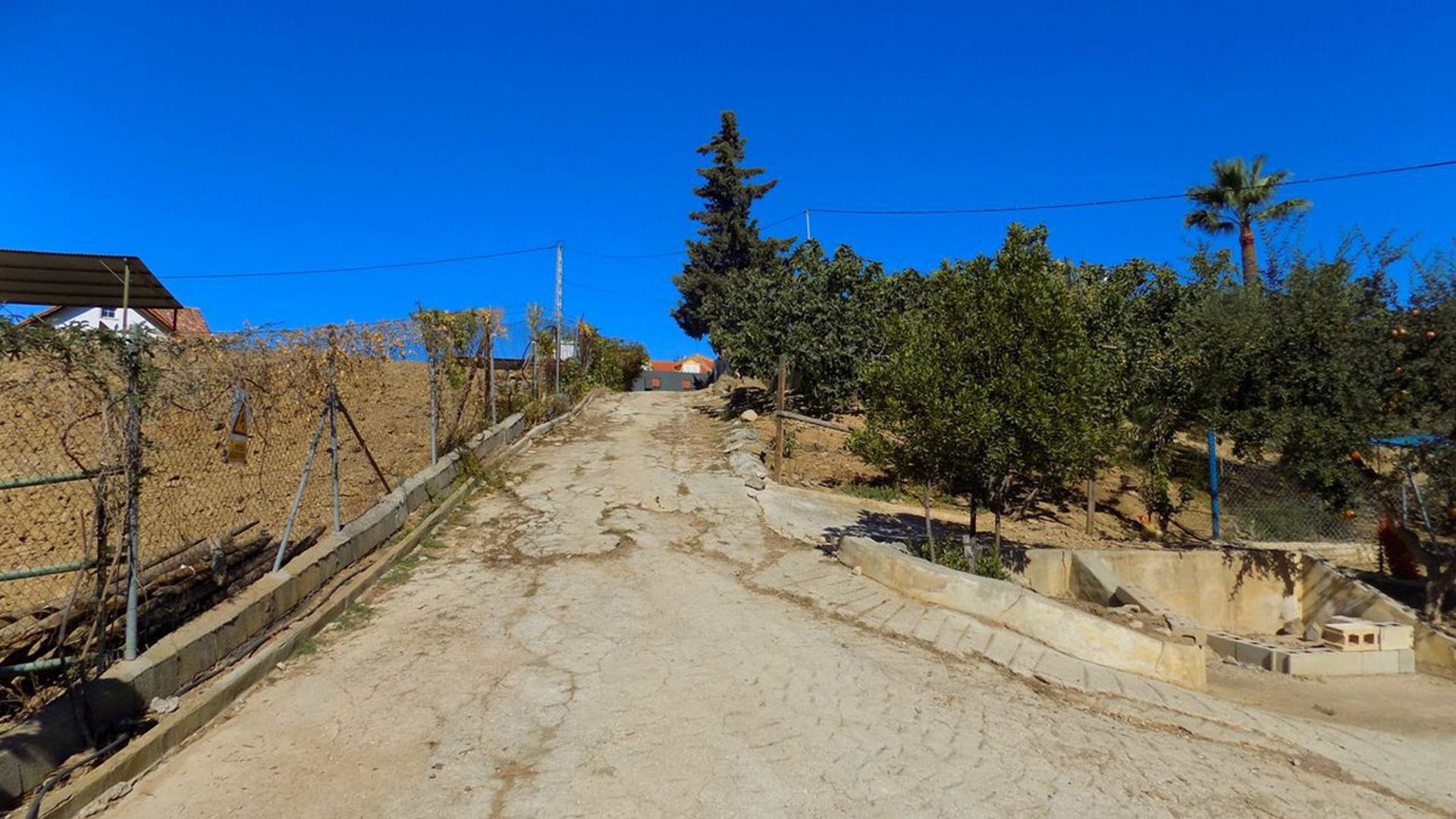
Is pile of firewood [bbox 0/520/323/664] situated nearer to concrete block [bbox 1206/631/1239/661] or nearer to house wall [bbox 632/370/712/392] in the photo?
concrete block [bbox 1206/631/1239/661]

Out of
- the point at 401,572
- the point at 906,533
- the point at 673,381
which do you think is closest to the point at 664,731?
the point at 401,572

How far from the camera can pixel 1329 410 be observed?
8.39m

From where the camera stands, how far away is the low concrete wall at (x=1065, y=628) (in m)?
6.31

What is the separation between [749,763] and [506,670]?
2000 millimetres

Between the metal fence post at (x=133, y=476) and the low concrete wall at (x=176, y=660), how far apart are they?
0.65ft

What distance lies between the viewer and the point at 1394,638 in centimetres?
805

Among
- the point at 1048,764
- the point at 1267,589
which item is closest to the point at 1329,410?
the point at 1267,589

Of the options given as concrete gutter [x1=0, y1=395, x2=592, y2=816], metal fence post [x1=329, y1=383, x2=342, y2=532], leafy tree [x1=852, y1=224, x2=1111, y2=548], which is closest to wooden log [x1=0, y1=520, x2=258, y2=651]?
concrete gutter [x1=0, y1=395, x2=592, y2=816]

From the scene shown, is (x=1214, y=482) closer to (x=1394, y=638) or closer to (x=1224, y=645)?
(x=1394, y=638)

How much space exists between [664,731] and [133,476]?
130 inches

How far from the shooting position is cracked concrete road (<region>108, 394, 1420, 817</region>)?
3631mm

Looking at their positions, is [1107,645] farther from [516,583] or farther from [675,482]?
[675,482]

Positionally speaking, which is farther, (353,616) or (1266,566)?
(1266,566)

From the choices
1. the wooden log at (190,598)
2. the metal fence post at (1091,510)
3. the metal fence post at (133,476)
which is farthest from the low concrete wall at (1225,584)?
the metal fence post at (133,476)
